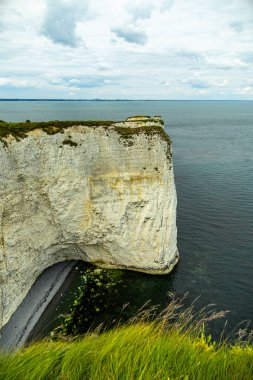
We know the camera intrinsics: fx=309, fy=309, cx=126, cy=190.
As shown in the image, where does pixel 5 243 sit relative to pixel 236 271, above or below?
above

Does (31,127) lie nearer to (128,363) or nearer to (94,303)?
(94,303)

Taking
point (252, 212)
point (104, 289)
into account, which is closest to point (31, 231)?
point (104, 289)

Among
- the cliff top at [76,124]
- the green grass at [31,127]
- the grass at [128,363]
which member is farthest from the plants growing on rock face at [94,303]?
the grass at [128,363]

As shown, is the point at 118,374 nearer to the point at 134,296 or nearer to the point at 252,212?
the point at 134,296

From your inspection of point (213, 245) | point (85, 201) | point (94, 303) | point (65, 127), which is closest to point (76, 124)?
point (65, 127)

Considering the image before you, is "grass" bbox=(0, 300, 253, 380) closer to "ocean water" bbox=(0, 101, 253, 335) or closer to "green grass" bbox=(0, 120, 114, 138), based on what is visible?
"green grass" bbox=(0, 120, 114, 138)

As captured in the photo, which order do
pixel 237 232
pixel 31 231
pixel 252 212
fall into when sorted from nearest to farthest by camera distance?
pixel 31 231 < pixel 237 232 < pixel 252 212

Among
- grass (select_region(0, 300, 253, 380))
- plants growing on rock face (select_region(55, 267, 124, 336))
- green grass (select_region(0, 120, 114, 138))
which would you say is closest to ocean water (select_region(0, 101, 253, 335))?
plants growing on rock face (select_region(55, 267, 124, 336))

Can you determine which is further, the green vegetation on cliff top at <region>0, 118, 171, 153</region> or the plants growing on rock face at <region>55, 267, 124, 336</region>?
the plants growing on rock face at <region>55, 267, 124, 336</region>

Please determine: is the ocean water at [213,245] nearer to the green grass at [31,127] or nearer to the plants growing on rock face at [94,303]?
the plants growing on rock face at [94,303]
